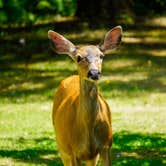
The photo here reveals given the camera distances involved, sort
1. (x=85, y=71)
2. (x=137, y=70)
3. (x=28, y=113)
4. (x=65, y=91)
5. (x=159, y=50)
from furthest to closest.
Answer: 1. (x=159, y=50)
2. (x=137, y=70)
3. (x=28, y=113)
4. (x=65, y=91)
5. (x=85, y=71)

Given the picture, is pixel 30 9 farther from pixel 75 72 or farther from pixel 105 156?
pixel 105 156

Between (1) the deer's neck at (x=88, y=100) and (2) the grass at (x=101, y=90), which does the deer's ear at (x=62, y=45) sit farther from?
(2) the grass at (x=101, y=90)

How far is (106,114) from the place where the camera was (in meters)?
8.86

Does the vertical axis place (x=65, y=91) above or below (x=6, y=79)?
above

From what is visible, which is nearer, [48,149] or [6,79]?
[48,149]

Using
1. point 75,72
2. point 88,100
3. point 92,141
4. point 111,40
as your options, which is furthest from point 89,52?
point 75,72

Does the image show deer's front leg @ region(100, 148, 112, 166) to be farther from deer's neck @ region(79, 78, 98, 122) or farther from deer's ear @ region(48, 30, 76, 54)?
deer's ear @ region(48, 30, 76, 54)

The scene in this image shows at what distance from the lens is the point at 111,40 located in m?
8.97

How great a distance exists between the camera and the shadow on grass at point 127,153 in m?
11.5

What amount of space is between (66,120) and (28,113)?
9797 millimetres

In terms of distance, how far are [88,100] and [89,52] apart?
0.56 meters

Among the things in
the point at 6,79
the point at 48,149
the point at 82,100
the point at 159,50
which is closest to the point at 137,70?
the point at 159,50

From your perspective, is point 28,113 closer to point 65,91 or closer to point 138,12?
point 65,91

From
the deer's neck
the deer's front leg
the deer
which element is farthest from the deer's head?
the deer's front leg
